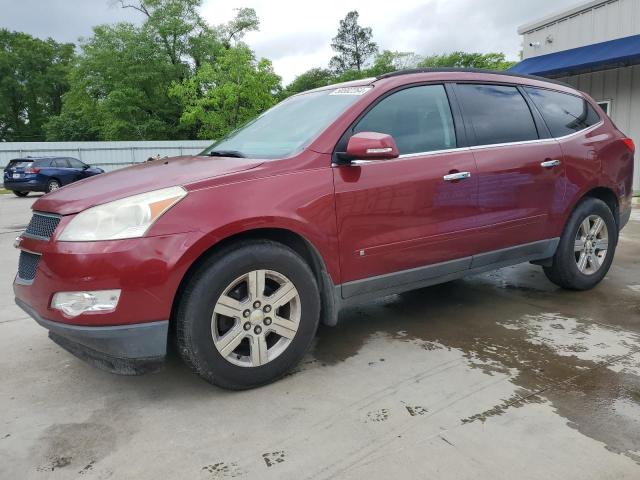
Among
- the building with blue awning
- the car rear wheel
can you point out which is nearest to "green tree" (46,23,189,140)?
the car rear wheel

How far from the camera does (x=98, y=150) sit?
27.2 meters

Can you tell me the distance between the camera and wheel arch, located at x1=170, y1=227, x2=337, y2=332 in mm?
2566

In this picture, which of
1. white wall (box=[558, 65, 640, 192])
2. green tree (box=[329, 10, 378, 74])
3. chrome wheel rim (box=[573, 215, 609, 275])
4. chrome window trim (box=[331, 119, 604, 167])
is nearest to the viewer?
chrome window trim (box=[331, 119, 604, 167])

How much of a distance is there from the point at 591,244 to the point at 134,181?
3.74 m

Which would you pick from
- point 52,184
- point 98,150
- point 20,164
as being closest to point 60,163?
point 52,184

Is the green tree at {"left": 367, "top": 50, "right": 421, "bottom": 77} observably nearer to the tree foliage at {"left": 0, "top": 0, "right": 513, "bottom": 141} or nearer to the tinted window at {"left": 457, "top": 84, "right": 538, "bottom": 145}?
the tree foliage at {"left": 0, "top": 0, "right": 513, "bottom": 141}

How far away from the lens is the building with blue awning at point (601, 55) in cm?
1090

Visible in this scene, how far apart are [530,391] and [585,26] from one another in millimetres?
12269

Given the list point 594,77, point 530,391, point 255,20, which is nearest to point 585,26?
point 594,77

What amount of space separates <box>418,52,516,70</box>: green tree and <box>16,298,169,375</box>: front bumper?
5659cm

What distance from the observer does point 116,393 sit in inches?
110

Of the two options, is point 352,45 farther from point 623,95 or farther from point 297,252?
point 297,252

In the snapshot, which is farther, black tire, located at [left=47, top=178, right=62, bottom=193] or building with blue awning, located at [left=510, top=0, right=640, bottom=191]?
black tire, located at [left=47, top=178, right=62, bottom=193]

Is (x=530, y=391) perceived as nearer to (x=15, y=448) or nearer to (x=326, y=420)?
(x=326, y=420)
